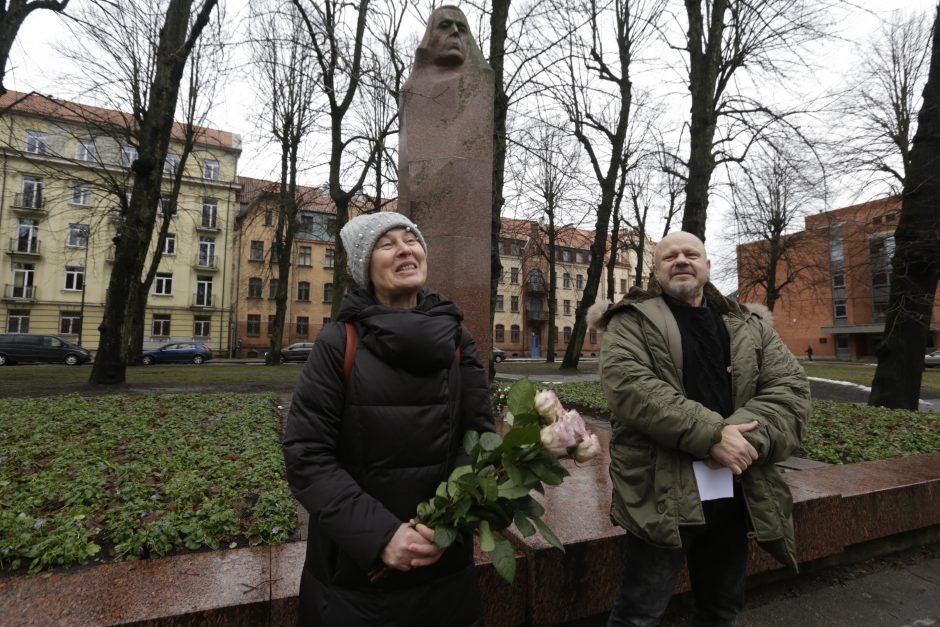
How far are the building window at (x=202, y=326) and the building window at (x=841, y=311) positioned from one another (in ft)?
167

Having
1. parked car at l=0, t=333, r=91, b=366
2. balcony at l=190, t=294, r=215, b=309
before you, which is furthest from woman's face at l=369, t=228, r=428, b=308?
balcony at l=190, t=294, r=215, b=309

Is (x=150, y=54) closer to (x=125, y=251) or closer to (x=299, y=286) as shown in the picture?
(x=125, y=251)

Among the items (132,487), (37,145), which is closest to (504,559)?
(132,487)

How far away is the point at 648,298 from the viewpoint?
6.97 ft

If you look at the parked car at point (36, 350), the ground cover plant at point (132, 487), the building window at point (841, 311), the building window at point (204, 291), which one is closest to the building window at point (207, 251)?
the building window at point (204, 291)

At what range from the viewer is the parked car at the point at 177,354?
27952 millimetres

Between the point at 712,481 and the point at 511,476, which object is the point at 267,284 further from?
the point at 511,476

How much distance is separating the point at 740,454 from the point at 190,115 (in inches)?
864

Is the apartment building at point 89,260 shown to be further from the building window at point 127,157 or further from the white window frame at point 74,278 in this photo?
the building window at point 127,157

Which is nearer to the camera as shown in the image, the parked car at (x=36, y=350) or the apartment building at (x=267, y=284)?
the parked car at (x=36, y=350)

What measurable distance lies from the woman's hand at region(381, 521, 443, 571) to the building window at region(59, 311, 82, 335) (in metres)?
42.6

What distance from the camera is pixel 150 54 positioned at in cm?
1480

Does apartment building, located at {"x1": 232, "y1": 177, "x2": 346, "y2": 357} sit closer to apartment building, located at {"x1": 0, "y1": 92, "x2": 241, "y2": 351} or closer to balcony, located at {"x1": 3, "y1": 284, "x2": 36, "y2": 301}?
apartment building, located at {"x1": 0, "y1": 92, "x2": 241, "y2": 351}

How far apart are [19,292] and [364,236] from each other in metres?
44.1
